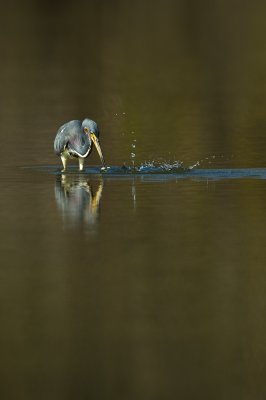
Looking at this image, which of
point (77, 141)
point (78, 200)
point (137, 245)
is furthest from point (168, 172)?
point (137, 245)

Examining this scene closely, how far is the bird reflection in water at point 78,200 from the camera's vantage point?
15338 millimetres

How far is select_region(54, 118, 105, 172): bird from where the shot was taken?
1939 centimetres

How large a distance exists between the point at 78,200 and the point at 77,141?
2.77m

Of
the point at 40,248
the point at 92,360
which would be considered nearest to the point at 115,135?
the point at 40,248

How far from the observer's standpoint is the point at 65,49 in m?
43.8

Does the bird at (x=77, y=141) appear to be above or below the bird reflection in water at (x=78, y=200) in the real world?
above

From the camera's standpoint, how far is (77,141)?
19500mm

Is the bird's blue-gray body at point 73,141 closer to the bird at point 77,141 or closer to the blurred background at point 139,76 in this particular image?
the bird at point 77,141

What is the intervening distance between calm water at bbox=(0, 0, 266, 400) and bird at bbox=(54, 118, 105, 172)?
0.24 metres

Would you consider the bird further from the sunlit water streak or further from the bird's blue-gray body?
the sunlit water streak

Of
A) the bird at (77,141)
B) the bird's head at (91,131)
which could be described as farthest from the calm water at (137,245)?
the bird's head at (91,131)

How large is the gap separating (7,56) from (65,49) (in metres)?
3.28

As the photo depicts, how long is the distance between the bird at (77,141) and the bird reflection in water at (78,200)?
326 mm

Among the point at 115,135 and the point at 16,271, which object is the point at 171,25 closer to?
the point at 115,135
